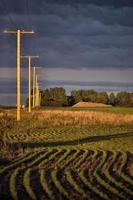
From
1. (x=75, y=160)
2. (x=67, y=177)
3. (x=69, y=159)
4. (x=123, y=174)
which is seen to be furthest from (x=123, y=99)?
(x=67, y=177)

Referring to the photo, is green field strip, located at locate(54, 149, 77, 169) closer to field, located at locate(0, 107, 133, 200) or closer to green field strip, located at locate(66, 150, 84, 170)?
field, located at locate(0, 107, 133, 200)

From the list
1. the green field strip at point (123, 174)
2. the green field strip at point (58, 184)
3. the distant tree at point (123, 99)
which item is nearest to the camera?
the green field strip at point (58, 184)

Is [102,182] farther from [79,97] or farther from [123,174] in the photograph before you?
[79,97]

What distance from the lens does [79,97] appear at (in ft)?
595

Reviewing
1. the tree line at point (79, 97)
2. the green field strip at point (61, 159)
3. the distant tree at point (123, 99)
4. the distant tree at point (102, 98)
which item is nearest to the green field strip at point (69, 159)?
the green field strip at point (61, 159)

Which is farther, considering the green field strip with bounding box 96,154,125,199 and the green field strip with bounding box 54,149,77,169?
the green field strip with bounding box 54,149,77,169

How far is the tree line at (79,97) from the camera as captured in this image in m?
166

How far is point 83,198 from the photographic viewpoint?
10.8 meters

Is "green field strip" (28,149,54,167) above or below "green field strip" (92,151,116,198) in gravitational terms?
above

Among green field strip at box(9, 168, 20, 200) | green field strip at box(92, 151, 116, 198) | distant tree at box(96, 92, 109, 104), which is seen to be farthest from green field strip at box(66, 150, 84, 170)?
distant tree at box(96, 92, 109, 104)

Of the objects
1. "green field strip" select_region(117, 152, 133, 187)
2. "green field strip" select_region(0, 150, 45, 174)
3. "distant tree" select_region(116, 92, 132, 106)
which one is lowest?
"green field strip" select_region(117, 152, 133, 187)

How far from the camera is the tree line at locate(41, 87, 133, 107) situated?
166 metres

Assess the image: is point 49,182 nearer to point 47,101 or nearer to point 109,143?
point 109,143

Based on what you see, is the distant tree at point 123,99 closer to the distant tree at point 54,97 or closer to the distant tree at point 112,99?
the distant tree at point 112,99
